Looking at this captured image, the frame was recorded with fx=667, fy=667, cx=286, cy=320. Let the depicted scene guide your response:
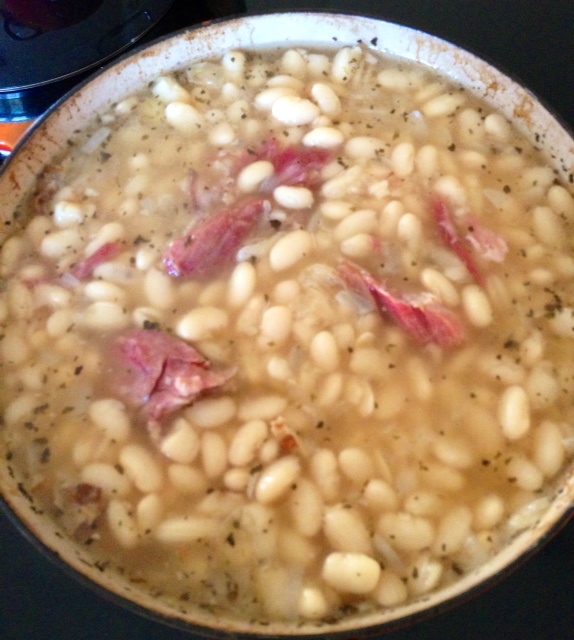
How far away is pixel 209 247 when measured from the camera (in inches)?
49.7

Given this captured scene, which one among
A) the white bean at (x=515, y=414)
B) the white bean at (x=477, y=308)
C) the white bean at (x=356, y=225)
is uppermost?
the white bean at (x=356, y=225)

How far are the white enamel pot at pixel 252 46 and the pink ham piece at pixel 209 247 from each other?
35 cm

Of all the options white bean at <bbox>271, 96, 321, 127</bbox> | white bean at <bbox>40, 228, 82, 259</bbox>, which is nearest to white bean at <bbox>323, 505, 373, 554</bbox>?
white bean at <bbox>40, 228, 82, 259</bbox>

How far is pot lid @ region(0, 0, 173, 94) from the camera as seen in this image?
1.37 m

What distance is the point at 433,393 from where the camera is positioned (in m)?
1.12

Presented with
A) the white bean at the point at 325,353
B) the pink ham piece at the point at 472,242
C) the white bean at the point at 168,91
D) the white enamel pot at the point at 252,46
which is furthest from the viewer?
the white bean at the point at 168,91

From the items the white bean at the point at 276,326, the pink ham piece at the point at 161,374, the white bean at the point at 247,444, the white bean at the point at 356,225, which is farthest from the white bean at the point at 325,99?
the white bean at the point at 247,444

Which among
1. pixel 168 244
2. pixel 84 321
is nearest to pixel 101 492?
pixel 84 321

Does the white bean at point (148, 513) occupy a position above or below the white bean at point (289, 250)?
below

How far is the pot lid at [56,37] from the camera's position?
1.37 meters

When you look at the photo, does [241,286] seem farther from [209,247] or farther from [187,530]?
[187,530]

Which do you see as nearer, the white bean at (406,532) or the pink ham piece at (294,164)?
Result: the white bean at (406,532)

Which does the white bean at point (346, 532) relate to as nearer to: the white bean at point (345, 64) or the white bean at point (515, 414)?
the white bean at point (515, 414)

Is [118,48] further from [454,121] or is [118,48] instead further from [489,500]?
[489,500]
